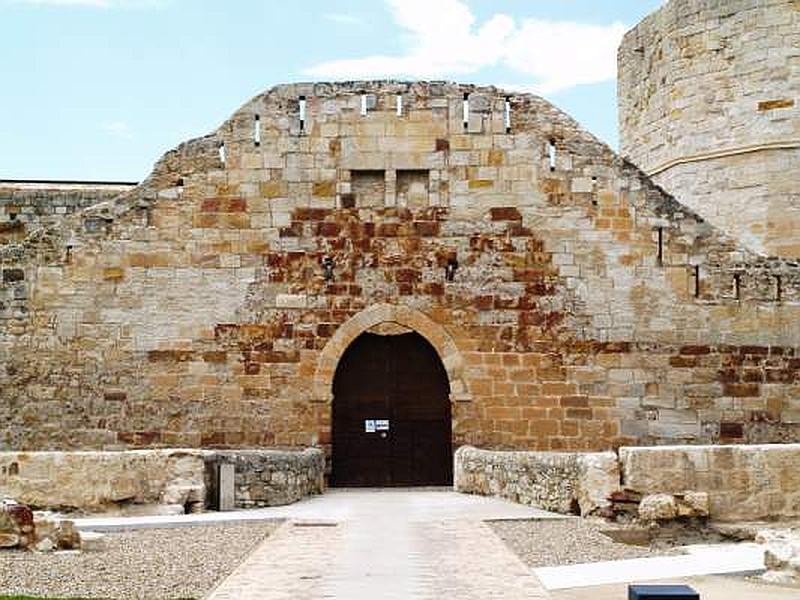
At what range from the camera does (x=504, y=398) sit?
15.5 meters

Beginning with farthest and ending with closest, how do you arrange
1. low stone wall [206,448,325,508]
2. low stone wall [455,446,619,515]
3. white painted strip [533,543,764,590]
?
low stone wall [206,448,325,508] → low stone wall [455,446,619,515] → white painted strip [533,543,764,590]

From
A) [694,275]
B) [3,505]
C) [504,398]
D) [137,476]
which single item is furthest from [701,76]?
[3,505]

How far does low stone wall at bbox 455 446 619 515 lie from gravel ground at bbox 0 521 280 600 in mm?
2769

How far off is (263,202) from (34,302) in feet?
10.2

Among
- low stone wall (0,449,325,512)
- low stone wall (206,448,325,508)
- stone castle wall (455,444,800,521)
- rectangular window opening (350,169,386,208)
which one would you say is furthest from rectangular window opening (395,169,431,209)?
stone castle wall (455,444,800,521)

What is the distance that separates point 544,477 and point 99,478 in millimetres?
4152

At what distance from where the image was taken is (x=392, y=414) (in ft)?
52.4

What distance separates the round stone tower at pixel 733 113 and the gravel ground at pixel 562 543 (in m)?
8.41

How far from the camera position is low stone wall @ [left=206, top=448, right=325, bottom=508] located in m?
12.1

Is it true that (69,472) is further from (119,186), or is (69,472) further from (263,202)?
(119,186)

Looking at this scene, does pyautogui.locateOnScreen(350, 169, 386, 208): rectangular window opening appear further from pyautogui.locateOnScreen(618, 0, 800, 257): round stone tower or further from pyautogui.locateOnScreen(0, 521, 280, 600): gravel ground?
pyautogui.locateOnScreen(0, 521, 280, 600): gravel ground

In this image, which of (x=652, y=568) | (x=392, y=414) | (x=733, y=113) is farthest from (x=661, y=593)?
(x=733, y=113)

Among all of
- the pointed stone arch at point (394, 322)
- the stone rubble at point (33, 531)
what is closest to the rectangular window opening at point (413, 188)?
the pointed stone arch at point (394, 322)

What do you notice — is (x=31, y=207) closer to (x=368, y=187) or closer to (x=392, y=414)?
(x=368, y=187)
